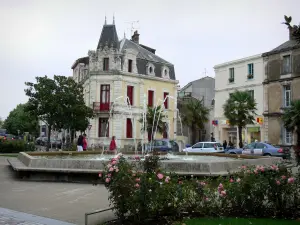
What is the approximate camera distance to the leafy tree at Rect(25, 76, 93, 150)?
2960 centimetres

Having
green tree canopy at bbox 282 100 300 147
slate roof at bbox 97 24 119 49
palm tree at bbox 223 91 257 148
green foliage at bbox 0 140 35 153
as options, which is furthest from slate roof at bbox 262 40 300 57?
green foliage at bbox 0 140 35 153

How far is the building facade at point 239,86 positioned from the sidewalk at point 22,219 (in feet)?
108

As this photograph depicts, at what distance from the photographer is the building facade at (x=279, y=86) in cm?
3519

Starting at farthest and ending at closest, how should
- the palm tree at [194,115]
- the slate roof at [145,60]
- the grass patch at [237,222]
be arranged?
the palm tree at [194,115], the slate roof at [145,60], the grass patch at [237,222]

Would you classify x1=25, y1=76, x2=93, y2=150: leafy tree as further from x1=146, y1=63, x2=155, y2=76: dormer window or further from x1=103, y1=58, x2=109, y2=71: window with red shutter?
x1=146, y1=63, x2=155, y2=76: dormer window

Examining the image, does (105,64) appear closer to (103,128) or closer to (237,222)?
(103,128)

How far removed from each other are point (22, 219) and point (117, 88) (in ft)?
108

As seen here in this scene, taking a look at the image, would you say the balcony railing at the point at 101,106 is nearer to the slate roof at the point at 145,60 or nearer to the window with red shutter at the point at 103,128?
the window with red shutter at the point at 103,128

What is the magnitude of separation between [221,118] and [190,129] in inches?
372

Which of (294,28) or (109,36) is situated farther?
(109,36)

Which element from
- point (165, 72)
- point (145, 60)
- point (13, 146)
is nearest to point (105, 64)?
point (145, 60)

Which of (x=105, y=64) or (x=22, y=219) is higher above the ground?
(x=105, y=64)

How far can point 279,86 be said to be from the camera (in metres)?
36.4

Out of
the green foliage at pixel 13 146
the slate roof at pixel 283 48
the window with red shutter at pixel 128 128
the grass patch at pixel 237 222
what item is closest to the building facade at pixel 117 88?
the window with red shutter at pixel 128 128
